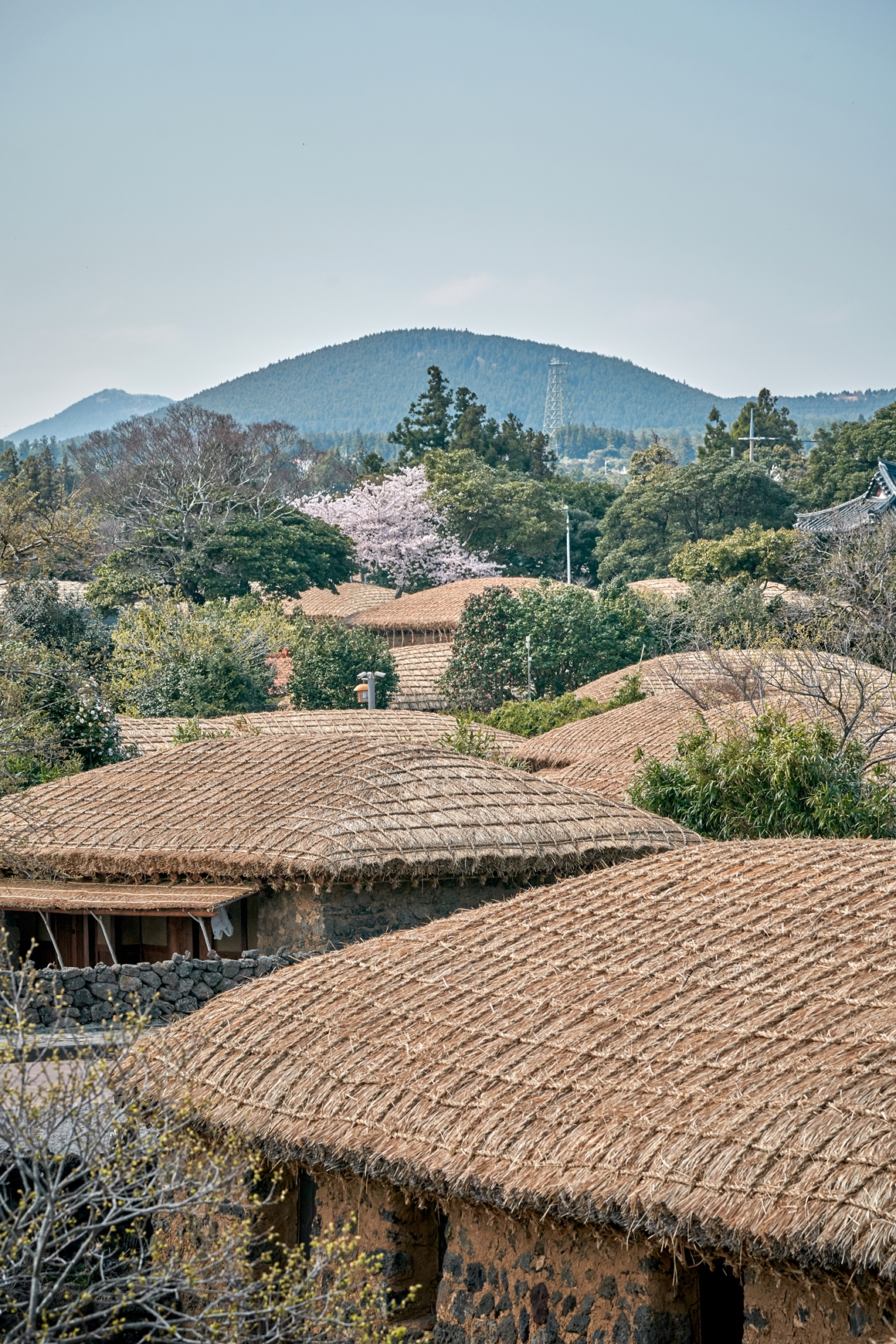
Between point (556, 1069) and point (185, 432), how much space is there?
6917 cm

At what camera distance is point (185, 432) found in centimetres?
7569

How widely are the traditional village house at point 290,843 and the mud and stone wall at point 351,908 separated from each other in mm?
17

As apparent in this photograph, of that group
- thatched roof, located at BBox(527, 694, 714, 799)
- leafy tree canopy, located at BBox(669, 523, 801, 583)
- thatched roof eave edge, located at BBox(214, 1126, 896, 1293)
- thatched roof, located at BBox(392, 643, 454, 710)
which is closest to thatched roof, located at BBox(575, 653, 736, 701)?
thatched roof, located at BBox(527, 694, 714, 799)

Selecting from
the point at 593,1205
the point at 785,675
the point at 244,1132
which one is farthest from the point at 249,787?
the point at 785,675

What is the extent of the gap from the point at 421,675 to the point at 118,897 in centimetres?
2879

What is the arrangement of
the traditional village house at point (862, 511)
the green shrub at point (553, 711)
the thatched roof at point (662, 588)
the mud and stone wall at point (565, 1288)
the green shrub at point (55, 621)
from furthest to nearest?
the traditional village house at point (862, 511)
the thatched roof at point (662, 588)
the green shrub at point (553, 711)
the green shrub at point (55, 621)
the mud and stone wall at point (565, 1288)

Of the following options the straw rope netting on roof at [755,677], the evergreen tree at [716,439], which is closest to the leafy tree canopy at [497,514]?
the evergreen tree at [716,439]

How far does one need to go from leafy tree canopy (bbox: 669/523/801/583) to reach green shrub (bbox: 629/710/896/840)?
2999cm

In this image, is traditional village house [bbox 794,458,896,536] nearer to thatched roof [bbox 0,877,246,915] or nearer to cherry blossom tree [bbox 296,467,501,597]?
cherry blossom tree [bbox 296,467,501,597]

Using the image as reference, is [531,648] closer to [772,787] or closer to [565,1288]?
[772,787]

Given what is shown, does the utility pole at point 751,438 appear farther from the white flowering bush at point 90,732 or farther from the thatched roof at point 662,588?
the white flowering bush at point 90,732

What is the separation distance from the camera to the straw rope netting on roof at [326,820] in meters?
16.0

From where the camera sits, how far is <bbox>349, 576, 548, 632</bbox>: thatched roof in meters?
50.8

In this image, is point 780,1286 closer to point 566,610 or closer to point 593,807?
point 593,807
